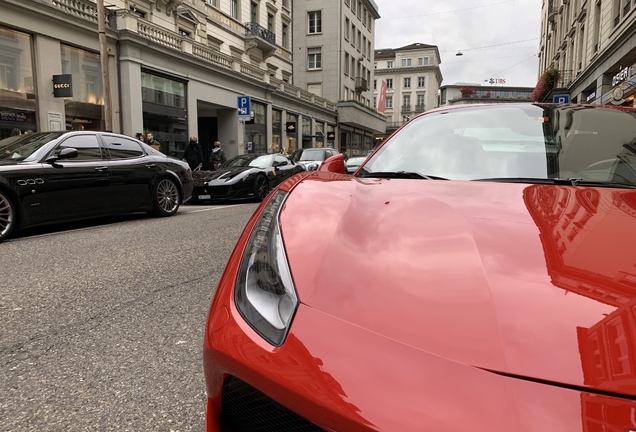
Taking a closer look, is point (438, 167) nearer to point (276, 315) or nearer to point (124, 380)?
point (276, 315)

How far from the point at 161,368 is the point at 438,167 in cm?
157

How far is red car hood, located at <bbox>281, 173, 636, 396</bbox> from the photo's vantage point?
0.81 meters

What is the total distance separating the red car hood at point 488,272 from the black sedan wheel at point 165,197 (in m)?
6.23

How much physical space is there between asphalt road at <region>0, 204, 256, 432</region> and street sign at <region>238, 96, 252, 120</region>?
13.6 metres

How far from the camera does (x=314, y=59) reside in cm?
3838

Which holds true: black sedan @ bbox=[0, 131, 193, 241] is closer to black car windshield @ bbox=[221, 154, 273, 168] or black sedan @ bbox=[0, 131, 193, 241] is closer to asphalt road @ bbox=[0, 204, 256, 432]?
asphalt road @ bbox=[0, 204, 256, 432]

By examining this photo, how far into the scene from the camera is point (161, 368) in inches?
78.6

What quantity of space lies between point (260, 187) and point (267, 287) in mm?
9702

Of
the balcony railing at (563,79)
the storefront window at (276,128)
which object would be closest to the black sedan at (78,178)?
the storefront window at (276,128)

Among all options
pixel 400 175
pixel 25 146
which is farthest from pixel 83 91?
pixel 400 175

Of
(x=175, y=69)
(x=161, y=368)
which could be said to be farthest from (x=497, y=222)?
(x=175, y=69)

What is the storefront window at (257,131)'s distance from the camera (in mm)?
23984

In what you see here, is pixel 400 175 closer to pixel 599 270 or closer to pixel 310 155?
pixel 599 270

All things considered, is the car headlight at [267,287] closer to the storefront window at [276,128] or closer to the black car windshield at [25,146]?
the black car windshield at [25,146]
